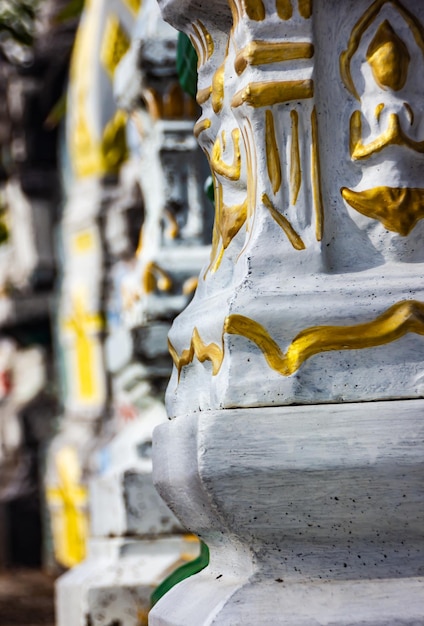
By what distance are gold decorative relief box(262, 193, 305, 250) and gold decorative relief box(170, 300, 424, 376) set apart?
133 millimetres

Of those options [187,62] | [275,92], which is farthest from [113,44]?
[275,92]

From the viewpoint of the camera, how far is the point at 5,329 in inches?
299

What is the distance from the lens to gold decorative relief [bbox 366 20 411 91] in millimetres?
1837

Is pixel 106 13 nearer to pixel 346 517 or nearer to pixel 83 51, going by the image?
pixel 83 51

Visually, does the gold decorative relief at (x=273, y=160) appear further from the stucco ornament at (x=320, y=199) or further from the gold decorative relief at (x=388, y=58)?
the gold decorative relief at (x=388, y=58)

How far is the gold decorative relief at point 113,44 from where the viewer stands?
5625 mm

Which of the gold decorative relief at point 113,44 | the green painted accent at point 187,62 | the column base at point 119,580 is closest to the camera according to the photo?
the green painted accent at point 187,62

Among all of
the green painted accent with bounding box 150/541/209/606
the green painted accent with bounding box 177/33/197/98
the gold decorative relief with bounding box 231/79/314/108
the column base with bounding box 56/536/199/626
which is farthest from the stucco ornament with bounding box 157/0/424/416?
the column base with bounding box 56/536/199/626

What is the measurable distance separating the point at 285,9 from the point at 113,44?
4049 millimetres

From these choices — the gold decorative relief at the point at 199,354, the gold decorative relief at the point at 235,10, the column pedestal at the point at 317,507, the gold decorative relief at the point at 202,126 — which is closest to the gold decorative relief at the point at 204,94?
the gold decorative relief at the point at 202,126

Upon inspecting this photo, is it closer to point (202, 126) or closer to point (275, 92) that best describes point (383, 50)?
point (275, 92)

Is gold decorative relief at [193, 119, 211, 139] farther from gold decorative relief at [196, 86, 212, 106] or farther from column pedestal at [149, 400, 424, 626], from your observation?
column pedestal at [149, 400, 424, 626]

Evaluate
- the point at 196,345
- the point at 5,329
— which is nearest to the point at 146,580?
the point at 196,345

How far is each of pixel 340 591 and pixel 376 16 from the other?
803 mm
